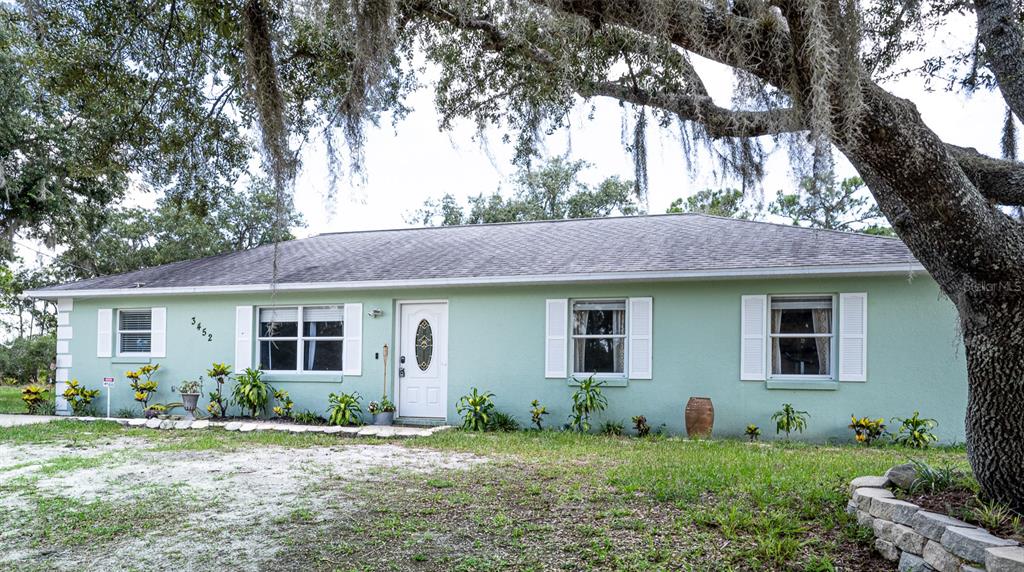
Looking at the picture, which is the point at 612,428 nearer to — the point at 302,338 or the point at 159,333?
the point at 302,338

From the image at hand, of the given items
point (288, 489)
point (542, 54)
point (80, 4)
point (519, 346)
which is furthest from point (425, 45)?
point (519, 346)

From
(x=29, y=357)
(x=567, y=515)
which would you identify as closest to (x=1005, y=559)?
(x=567, y=515)

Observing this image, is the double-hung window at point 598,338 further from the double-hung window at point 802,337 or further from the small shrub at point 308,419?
the small shrub at point 308,419

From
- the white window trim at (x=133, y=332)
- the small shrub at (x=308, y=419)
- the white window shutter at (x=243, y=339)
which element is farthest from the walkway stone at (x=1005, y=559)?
the white window trim at (x=133, y=332)

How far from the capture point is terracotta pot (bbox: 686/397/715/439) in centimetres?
905

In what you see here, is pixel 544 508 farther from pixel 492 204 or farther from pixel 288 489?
pixel 492 204

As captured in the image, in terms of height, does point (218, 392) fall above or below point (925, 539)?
below

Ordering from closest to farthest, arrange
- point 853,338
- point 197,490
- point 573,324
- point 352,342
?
point 197,490 < point 853,338 < point 573,324 < point 352,342

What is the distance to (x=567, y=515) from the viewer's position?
4945 millimetres

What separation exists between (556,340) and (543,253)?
1.65 metres

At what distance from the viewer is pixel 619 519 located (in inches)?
189

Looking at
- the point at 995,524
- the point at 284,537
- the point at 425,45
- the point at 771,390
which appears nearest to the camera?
the point at 995,524

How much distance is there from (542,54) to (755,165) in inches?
68.4

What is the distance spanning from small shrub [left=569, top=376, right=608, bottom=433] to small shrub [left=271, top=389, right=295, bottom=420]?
435 cm
